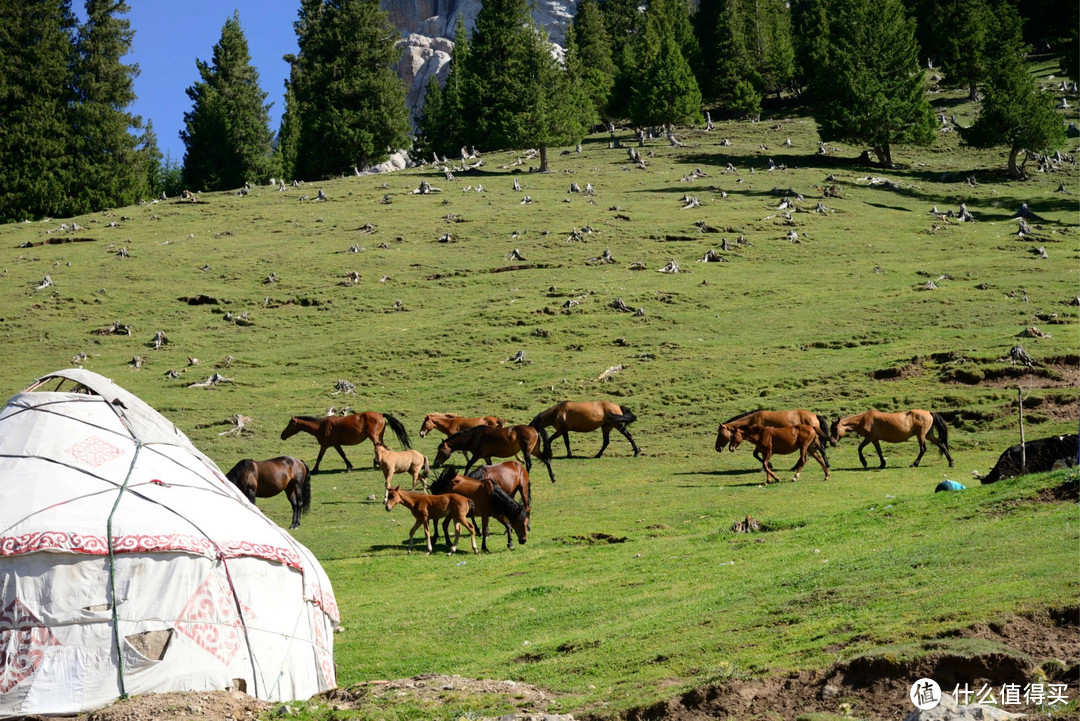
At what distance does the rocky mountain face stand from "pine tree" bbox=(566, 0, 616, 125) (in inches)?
2250

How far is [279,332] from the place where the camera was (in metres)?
42.6

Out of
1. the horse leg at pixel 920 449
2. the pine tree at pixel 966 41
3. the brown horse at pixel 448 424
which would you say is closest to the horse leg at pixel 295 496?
the brown horse at pixel 448 424

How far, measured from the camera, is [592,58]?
330 ft

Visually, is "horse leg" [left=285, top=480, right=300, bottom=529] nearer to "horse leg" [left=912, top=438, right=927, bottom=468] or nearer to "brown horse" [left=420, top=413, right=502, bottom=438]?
"brown horse" [left=420, top=413, right=502, bottom=438]

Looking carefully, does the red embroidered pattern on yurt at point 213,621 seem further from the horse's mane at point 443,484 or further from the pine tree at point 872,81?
the pine tree at point 872,81

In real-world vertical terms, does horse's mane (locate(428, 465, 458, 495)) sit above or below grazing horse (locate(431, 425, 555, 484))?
above

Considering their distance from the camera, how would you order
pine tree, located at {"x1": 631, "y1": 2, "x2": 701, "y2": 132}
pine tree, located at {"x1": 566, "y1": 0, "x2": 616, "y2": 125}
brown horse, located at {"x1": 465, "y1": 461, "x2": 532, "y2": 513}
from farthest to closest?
pine tree, located at {"x1": 566, "y1": 0, "x2": 616, "y2": 125}, pine tree, located at {"x1": 631, "y1": 2, "x2": 701, "y2": 132}, brown horse, located at {"x1": 465, "y1": 461, "x2": 532, "y2": 513}

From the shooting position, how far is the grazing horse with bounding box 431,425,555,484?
25.5 meters

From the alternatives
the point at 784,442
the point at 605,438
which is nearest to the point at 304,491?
the point at 605,438

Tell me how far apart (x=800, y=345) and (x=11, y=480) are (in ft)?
96.4

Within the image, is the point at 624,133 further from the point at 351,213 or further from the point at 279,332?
the point at 279,332

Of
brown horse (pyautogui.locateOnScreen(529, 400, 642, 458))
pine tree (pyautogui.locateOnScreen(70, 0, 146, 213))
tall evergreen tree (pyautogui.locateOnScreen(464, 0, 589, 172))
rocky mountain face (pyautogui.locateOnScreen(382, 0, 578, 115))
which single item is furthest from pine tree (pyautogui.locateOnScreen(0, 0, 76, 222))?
rocky mountain face (pyautogui.locateOnScreen(382, 0, 578, 115))

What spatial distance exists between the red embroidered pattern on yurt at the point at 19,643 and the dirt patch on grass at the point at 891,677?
612cm

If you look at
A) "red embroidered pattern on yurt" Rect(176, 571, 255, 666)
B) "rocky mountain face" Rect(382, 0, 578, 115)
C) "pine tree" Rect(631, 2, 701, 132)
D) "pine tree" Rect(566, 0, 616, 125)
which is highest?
"rocky mountain face" Rect(382, 0, 578, 115)
